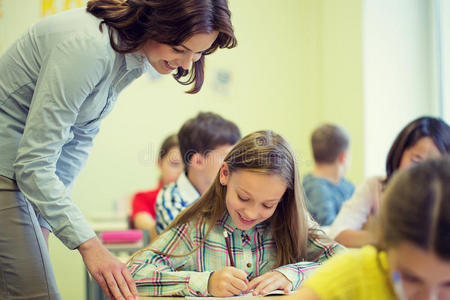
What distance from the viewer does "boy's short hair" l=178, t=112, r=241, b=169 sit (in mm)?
2199

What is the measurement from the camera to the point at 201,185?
7.04 feet

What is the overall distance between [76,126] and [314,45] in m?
3.13

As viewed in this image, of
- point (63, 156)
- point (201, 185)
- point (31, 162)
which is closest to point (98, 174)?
point (201, 185)

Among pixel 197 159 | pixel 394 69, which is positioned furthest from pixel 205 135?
pixel 394 69

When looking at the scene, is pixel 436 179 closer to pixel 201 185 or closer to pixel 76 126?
pixel 76 126

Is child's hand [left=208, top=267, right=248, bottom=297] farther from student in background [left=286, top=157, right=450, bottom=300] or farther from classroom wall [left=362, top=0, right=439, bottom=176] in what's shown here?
classroom wall [left=362, top=0, right=439, bottom=176]

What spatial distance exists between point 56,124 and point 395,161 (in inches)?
50.6

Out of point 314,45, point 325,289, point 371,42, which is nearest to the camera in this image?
point 325,289

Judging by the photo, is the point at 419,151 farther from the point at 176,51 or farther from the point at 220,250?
the point at 176,51

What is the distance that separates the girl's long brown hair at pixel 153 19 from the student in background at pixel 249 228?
38 cm

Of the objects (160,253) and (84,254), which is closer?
(84,254)

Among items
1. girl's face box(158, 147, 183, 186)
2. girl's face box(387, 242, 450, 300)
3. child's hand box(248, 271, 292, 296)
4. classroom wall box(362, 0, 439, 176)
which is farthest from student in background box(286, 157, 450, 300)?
classroom wall box(362, 0, 439, 176)

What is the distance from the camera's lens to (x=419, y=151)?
1.86 metres

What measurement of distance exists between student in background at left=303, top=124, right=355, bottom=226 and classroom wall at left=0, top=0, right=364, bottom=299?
0.43 meters
